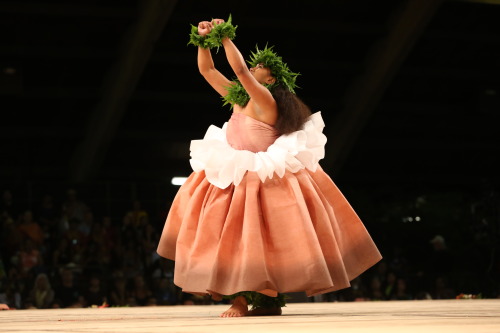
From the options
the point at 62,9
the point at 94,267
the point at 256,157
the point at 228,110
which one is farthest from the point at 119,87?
the point at 256,157

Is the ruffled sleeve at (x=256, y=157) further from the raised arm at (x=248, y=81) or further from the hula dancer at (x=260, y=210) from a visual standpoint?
the raised arm at (x=248, y=81)

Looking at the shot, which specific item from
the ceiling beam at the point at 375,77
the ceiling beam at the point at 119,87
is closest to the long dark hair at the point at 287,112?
the ceiling beam at the point at 119,87

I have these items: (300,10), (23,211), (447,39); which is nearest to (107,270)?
(23,211)

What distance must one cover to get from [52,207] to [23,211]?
441mm

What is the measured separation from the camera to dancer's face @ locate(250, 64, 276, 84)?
379 cm

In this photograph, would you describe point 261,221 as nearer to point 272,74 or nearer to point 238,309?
point 238,309

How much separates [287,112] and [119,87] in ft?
19.9

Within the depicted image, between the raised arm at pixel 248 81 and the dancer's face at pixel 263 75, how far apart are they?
140 mm

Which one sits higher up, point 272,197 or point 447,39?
point 447,39

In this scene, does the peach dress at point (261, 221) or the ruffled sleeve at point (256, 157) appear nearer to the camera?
the peach dress at point (261, 221)

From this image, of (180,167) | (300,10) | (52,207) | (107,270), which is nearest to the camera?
(107,270)

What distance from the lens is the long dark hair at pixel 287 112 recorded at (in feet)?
12.1

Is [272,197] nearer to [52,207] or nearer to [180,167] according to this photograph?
[52,207]

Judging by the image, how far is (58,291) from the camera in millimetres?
7742
